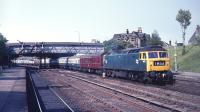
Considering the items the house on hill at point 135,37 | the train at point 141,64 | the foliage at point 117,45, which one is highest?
the house on hill at point 135,37

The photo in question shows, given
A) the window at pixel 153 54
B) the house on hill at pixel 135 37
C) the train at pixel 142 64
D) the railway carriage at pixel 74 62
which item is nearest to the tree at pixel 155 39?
the railway carriage at pixel 74 62

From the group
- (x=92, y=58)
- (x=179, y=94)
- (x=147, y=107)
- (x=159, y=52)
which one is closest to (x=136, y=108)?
(x=147, y=107)

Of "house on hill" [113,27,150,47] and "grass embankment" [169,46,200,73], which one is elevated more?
"house on hill" [113,27,150,47]

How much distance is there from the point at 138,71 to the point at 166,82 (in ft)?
9.29

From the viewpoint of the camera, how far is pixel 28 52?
106 m

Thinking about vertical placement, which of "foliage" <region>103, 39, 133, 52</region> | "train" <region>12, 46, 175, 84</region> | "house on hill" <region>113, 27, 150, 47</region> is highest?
"house on hill" <region>113, 27, 150, 47</region>

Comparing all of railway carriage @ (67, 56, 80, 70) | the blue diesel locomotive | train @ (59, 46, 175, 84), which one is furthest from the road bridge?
the blue diesel locomotive

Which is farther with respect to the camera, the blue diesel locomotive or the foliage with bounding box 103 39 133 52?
the foliage with bounding box 103 39 133 52

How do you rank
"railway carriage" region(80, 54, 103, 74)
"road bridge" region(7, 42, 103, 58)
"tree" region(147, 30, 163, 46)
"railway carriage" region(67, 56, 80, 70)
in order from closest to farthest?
"railway carriage" region(80, 54, 103, 74), "railway carriage" region(67, 56, 80, 70), "tree" region(147, 30, 163, 46), "road bridge" region(7, 42, 103, 58)

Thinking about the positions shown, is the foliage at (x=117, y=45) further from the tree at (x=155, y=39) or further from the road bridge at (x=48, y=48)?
the tree at (x=155, y=39)

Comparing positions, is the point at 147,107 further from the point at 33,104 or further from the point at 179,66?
the point at 179,66

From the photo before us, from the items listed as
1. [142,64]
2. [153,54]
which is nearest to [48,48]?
[142,64]

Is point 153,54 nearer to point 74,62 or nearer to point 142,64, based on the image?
point 142,64

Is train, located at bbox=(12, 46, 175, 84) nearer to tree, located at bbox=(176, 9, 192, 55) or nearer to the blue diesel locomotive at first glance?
the blue diesel locomotive
